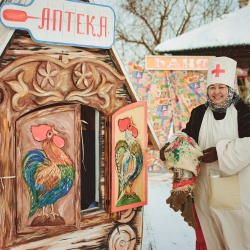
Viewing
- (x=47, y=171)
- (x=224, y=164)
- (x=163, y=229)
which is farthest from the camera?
(x=163, y=229)

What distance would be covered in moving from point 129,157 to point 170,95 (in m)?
5.36

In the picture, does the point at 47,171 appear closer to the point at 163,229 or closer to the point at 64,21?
the point at 64,21

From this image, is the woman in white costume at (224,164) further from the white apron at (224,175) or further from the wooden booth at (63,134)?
the wooden booth at (63,134)

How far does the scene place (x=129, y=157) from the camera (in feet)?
9.62

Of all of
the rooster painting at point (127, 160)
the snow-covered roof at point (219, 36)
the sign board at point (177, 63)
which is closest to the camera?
the rooster painting at point (127, 160)

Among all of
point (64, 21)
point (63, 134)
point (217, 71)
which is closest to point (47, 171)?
point (63, 134)

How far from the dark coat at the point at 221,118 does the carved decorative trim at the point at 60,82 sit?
674 millimetres

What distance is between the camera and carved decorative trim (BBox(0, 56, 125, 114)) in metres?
2.39

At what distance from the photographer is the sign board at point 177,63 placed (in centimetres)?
787

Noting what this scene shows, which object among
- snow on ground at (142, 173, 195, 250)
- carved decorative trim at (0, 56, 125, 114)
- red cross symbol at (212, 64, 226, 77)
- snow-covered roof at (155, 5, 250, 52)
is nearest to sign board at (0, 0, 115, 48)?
carved decorative trim at (0, 56, 125, 114)

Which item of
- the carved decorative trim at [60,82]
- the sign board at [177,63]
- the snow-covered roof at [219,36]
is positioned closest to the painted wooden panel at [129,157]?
the carved decorative trim at [60,82]

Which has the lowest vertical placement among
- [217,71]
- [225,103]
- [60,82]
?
[225,103]

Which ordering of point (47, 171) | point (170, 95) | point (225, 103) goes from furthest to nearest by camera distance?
point (170, 95), point (225, 103), point (47, 171)

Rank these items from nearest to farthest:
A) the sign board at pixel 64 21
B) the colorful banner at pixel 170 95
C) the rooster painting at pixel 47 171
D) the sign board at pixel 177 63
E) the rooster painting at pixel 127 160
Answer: the sign board at pixel 64 21 < the rooster painting at pixel 47 171 < the rooster painting at pixel 127 160 < the sign board at pixel 177 63 < the colorful banner at pixel 170 95
